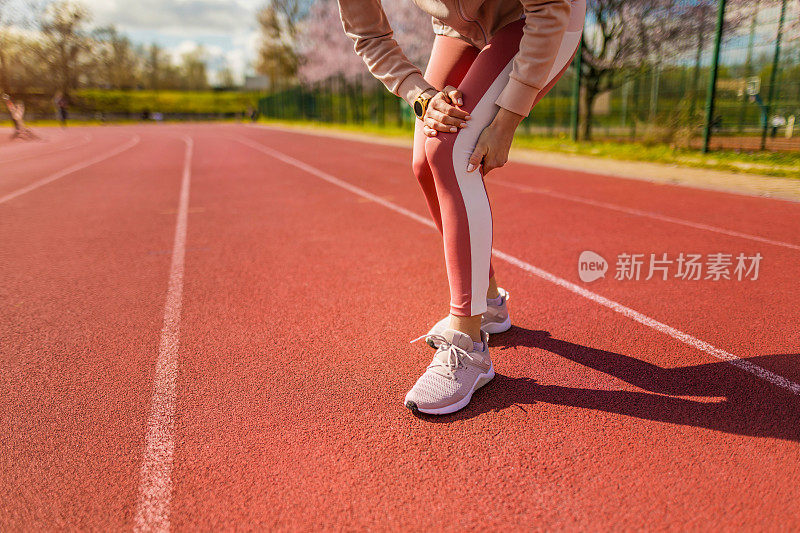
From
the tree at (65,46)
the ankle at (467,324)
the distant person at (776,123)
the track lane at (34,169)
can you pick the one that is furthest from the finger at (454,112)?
the tree at (65,46)

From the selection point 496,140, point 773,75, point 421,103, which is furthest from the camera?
point 773,75

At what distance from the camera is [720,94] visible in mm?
10961

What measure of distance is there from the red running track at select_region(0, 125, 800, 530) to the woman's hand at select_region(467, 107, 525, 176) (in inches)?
41.0

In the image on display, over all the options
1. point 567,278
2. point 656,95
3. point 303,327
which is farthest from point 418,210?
point 656,95

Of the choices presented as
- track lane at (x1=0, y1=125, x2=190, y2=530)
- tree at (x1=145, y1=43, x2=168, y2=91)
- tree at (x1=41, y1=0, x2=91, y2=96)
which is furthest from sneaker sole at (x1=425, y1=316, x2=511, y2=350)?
tree at (x1=145, y1=43, x2=168, y2=91)

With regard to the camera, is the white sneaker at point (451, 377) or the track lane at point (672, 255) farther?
the track lane at point (672, 255)

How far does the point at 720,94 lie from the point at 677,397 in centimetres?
1100

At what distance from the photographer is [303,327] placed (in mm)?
3238

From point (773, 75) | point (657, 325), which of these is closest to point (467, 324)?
point (657, 325)

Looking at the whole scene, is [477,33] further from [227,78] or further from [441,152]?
[227,78]

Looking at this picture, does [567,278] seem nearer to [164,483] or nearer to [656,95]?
[164,483]

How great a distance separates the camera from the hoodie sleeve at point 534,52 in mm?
1878

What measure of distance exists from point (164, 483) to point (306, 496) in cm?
53

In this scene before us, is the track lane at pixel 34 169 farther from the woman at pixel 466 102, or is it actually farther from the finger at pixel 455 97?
the finger at pixel 455 97
